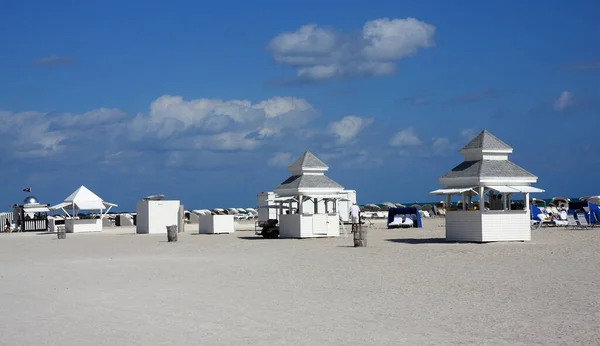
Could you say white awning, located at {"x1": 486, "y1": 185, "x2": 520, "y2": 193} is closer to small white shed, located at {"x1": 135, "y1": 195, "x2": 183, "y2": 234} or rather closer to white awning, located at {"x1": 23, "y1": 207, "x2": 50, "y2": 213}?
small white shed, located at {"x1": 135, "y1": 195, "x2": 183, "y2": 234}

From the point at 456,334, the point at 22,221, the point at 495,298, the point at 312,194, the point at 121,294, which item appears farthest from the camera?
the point at 22,221

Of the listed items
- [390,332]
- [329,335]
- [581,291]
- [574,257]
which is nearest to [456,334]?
[390,332]

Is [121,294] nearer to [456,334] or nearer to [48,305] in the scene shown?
[48,305]

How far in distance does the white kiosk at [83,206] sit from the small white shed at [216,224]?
9289 millimetres

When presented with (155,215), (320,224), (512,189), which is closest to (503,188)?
(512,189)

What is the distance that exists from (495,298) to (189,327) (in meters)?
4.59

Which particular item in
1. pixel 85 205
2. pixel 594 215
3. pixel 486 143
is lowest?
pixel 594 215

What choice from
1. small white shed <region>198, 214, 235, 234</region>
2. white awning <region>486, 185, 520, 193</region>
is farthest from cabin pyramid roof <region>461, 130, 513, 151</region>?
small white shed <region>198, 214, 235, 234</region>

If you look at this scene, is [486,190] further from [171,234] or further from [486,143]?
[171,234]

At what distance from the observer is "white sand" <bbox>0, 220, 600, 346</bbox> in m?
8.38

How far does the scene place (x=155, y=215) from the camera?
122ft

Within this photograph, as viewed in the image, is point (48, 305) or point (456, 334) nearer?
point (456, 334)

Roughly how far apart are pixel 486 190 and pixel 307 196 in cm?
835

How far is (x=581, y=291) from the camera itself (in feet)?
37.2
